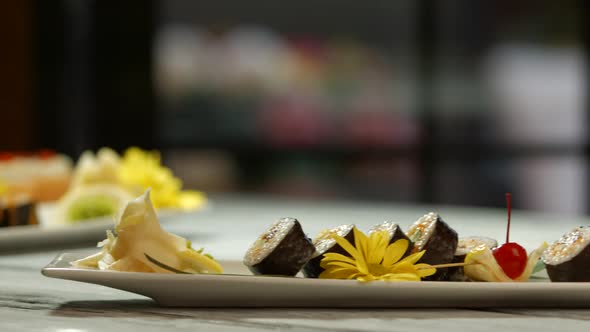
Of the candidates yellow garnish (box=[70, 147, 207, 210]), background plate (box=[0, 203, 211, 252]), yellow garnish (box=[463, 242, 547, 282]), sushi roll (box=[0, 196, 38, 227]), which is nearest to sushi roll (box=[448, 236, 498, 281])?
yellow garnish (box=[463, 242, 547, 282])

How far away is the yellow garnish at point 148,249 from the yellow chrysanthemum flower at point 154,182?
93 cm

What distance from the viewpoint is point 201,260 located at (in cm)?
80

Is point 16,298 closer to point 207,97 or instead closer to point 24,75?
point 207,97

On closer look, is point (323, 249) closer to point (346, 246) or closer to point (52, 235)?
point (346, 246)

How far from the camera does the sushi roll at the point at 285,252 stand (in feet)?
2.61

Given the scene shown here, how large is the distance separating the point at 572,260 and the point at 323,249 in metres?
0.23

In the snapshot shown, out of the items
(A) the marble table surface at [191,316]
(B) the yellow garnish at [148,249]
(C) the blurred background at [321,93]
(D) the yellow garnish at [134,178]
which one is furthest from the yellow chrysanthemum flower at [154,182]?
(C) the blurred background at [321,93]

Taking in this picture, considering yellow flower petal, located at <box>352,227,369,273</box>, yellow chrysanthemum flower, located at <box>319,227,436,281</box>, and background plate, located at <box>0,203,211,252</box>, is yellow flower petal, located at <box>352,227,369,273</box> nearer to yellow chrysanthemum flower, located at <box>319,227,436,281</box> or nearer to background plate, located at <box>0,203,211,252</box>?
yellow chrysanthemum flower, located at <box>319,227,436,281</box>

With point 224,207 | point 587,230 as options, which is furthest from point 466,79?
point 587,230

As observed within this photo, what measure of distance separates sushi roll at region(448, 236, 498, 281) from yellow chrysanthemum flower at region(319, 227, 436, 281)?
0.06 m

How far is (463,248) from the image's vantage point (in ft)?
2.86

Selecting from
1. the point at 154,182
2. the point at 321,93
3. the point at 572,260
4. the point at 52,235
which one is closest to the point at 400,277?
the point at 572,260

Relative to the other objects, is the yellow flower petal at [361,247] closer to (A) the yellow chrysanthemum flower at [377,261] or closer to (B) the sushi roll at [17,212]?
(A) the yellow chrysanthemum flower at [377,261]

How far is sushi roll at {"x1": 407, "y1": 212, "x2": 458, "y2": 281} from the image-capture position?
821 mm
